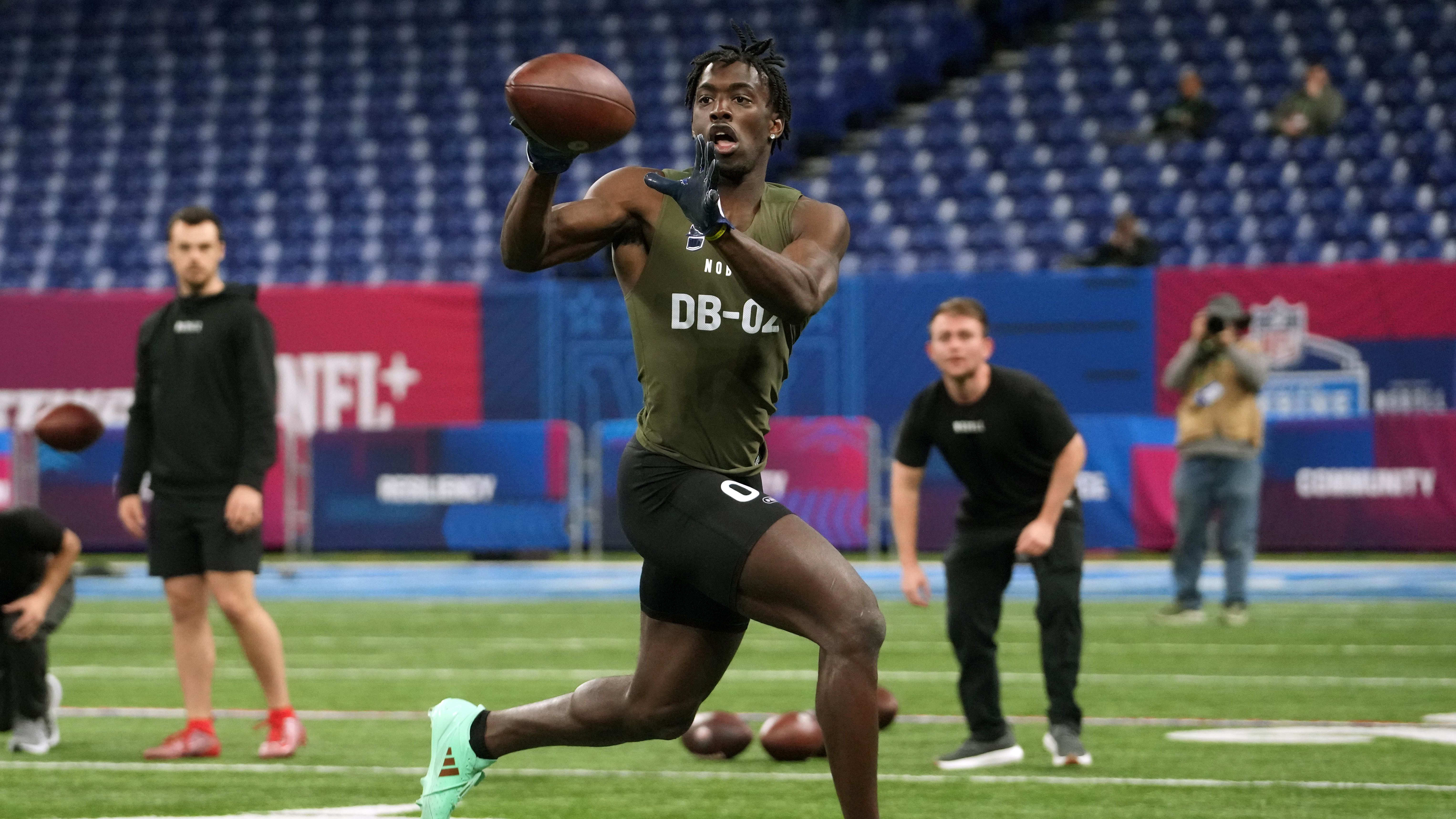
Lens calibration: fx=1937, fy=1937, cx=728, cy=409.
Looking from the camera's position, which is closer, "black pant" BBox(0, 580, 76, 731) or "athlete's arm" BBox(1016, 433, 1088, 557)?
"athlete's arm" BBox(1016, 433, 1088, 557)

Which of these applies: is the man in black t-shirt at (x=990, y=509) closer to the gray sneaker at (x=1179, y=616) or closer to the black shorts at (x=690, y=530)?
the black shorts at (x=690, y=530)

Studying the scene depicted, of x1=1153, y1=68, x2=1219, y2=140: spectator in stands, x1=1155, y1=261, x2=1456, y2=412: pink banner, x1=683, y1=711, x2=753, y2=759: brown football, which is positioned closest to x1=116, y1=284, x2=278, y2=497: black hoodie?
x1=683, y1=711, x2=753, y2=759: brown football

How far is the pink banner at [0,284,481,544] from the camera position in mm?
19328

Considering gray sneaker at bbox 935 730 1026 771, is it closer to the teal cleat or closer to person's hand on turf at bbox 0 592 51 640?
the teal cleat

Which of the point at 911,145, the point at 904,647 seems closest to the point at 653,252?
the point at 904,647

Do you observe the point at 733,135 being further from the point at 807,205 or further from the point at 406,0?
the point at 406,0

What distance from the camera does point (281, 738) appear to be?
7047 millimetres

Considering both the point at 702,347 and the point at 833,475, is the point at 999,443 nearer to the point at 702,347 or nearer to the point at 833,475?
the point at 702,347

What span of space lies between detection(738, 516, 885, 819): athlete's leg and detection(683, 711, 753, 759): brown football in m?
2.72

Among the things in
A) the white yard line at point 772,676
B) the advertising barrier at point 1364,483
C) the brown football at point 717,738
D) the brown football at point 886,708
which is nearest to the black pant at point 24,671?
the brown football at point 717,738

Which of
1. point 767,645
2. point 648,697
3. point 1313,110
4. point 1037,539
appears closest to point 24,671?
point 648,697

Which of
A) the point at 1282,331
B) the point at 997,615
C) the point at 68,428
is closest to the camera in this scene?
the point at 997,615

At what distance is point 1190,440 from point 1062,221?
8008 mm

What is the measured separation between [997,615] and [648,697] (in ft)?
8.92
